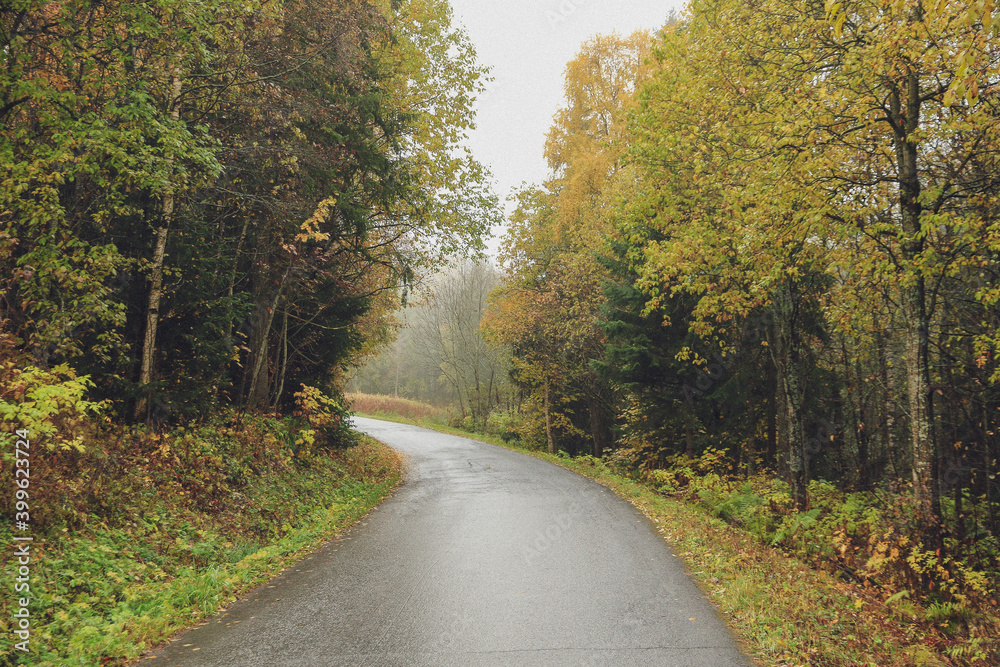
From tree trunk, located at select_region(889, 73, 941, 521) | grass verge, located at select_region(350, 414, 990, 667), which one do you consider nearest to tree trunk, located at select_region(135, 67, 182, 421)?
grass verge, located at select_region(350, 414, 990, 667)

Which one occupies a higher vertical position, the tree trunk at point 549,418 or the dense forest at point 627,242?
the dense forest at point 627,242

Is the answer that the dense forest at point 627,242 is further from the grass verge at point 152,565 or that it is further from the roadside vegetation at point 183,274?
the grass verge at point 152,565

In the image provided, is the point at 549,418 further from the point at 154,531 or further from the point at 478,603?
the point at 154,531

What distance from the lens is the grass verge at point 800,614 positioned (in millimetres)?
4562

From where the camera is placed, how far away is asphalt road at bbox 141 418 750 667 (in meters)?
4.48

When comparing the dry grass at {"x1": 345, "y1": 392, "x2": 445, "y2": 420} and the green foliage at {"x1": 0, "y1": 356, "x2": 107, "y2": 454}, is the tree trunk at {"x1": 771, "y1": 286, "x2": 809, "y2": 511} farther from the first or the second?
the dry grass at {"x1": 345, "y1": 392, "x2": 445, "y2": 420}

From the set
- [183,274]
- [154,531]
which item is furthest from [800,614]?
[183,274]

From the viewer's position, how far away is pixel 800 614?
530 cm

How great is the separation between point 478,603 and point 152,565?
3.51 meters

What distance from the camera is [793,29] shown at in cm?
786

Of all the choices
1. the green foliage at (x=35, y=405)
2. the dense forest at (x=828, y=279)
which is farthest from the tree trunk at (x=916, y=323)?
the green foliage at (x=35, y=405)

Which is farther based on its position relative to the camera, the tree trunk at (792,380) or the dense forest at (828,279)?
the tree trunk at (792,380)

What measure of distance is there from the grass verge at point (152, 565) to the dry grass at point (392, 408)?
98.9ft

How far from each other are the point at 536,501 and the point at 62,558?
303 inches
